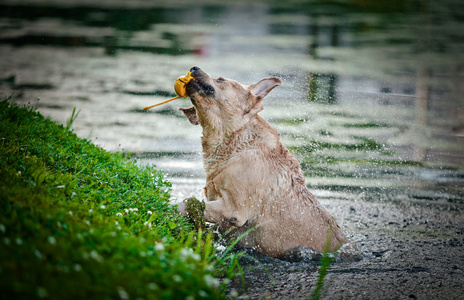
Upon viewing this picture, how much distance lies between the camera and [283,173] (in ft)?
19.2

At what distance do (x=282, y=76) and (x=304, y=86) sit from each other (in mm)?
850

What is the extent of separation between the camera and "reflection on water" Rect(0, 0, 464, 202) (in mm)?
9555

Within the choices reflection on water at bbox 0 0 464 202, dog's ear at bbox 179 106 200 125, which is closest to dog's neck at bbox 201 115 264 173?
dog's ear at bbox 179 106 200 125

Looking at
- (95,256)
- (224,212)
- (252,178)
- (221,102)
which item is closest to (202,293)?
(95,256)

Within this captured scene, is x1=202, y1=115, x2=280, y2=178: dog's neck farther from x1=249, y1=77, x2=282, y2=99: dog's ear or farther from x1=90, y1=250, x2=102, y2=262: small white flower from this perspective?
x1=90, y1=250, x2=102, y2=262: small white flower

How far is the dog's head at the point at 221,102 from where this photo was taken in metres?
5.88

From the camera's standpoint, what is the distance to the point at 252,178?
5703 mm

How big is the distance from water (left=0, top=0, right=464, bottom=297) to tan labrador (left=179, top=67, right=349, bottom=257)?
0.52 m

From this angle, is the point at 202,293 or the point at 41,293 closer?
the point at 41,293

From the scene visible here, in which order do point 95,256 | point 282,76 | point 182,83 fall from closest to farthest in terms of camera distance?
1. point 95,256
2. point 182,83
3. point 282,76

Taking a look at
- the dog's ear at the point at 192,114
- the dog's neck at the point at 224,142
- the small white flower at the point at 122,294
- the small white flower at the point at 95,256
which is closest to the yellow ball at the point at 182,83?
the dog's ear at the point at 192,114

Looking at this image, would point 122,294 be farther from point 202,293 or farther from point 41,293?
point 202,293

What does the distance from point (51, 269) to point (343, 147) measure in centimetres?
771

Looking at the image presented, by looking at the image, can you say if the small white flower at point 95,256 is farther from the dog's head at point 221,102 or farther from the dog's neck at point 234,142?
the dog's head at point 221,102
